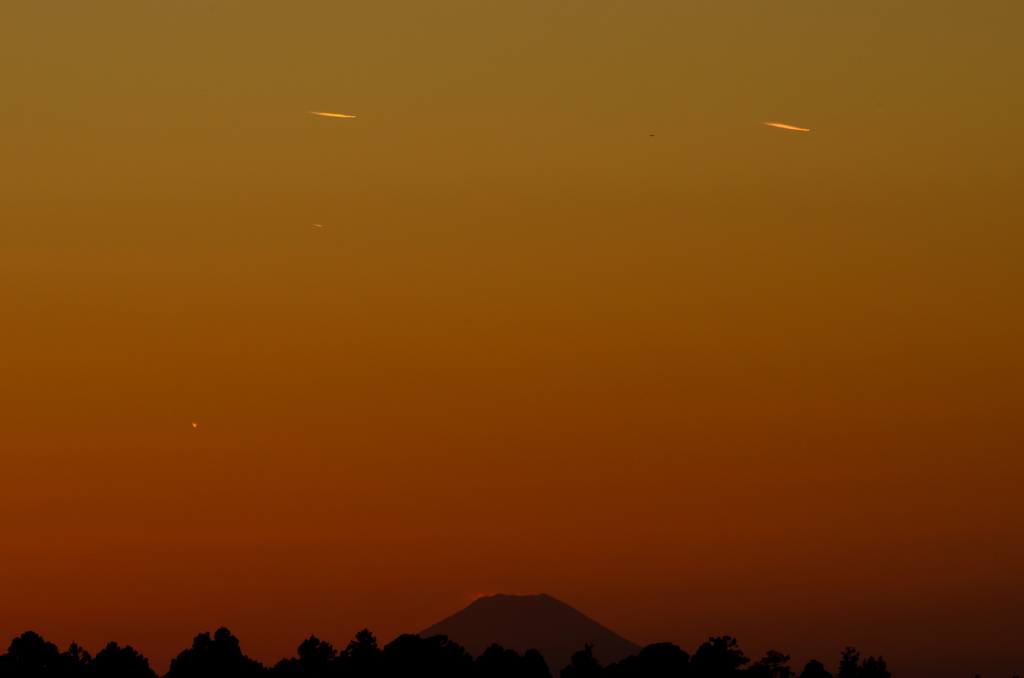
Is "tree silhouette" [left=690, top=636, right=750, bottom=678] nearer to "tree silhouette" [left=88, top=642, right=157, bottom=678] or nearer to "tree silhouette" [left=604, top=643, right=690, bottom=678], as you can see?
"tree silhouette" [left=604, top=643, right=690, bottom=678]

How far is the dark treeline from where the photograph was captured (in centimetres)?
17112

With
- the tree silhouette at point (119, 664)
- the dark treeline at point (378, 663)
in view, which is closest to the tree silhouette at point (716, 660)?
the dark treeline at point (378, 663)

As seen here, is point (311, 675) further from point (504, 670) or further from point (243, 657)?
point (504, 670)

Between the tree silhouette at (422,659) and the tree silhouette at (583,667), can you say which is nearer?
the tree silhouette at (422,659)

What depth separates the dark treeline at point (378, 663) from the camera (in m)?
171

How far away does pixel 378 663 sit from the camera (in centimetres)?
17575

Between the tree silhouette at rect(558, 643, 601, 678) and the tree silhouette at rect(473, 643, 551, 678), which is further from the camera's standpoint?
the tree silhouette at rect(558, 643, 601, 678)

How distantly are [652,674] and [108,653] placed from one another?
5176cm

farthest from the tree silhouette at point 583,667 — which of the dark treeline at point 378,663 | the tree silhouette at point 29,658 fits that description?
the tree silhouette at point 29,658

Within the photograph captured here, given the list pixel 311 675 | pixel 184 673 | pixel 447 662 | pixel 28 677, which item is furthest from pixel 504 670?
pixel 28 677

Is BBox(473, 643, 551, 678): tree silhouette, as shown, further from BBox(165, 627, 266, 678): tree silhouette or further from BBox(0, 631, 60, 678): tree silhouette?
BBox(0, 631, 60, 678): tree silhouette

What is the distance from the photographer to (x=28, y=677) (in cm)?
17000

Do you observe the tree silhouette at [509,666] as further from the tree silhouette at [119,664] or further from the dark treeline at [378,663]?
the tree silhouette at [119,664]

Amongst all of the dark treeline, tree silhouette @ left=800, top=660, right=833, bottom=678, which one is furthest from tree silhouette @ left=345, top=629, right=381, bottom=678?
tree silhouette @ left=800, top=660, right=833, bottom=678
